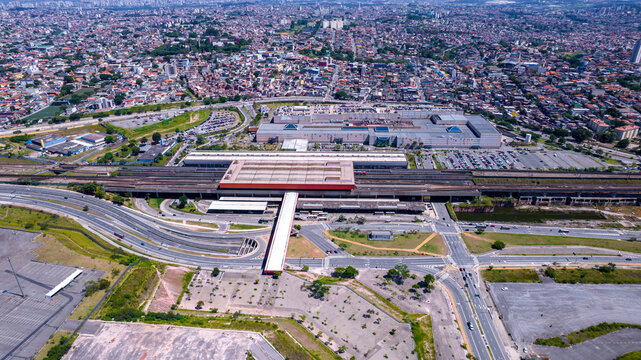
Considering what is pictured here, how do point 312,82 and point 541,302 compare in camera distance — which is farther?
point 312,82

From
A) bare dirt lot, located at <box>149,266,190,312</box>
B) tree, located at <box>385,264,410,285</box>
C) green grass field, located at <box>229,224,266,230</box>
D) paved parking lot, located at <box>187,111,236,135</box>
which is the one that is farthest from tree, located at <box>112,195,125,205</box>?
tree, located at <box>385,264,410,285</box>

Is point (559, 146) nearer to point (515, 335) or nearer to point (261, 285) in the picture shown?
point (515, 335)

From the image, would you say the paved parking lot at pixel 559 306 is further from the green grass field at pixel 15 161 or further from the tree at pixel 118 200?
the green grass field at pixel 15 161

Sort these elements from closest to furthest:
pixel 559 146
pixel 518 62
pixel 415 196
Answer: pixel 415 196 < pixel 559 146 < pixel 518 62

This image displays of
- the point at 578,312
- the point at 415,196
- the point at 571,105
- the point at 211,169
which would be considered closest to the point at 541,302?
the point at 578,312

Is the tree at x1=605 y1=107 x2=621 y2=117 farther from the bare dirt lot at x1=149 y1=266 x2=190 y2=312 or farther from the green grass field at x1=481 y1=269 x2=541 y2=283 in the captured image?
the bare dirt lot at x1=149 y1=266 x2=190 y2=312

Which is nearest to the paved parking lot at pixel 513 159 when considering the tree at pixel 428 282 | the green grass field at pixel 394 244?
the green grass field at pixel 394 244
